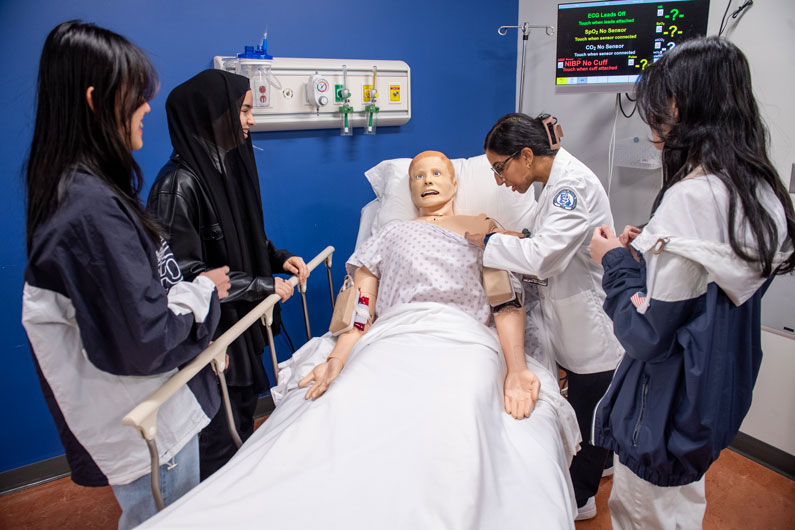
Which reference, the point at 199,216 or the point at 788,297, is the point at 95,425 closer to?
the point at 199,216

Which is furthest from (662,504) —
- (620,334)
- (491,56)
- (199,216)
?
(491,56)

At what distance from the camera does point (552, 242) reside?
1747 mm

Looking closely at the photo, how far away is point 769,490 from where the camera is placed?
2299 millimetres

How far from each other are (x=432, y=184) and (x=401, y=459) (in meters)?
1.37

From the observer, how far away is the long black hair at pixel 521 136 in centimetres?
187

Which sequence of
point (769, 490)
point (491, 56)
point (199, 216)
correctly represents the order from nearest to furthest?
point (199, 216) < point (769, 490) < point (491, 56)

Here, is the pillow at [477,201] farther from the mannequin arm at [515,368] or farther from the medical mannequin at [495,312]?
the mannequin arm at [515,368]

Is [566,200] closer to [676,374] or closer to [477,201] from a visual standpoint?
[676,374]

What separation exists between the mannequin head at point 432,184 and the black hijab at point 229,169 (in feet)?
2.45

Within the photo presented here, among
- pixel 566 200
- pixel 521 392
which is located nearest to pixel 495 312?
pixel 521 392

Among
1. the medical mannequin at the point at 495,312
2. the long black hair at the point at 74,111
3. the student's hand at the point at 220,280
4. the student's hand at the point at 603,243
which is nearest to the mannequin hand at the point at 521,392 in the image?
the medical mannequin at the point at 495,312

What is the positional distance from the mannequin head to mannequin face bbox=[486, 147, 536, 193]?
0.43 metres

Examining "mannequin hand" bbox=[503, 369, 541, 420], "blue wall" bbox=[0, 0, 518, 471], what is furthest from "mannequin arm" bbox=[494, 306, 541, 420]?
"blue wall" bbox=[0, 0, 518, 471]

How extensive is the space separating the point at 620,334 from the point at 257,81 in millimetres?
1901
